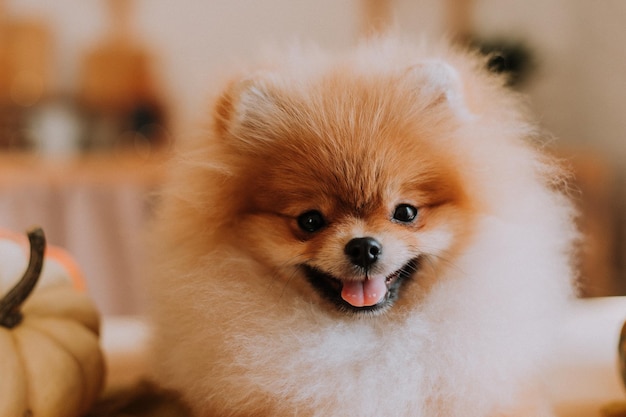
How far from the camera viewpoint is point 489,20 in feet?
13.0

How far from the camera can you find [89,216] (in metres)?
3.06

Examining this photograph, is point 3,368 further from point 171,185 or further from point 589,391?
point 589,391

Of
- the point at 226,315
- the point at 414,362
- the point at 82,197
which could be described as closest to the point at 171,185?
the point at 226,315

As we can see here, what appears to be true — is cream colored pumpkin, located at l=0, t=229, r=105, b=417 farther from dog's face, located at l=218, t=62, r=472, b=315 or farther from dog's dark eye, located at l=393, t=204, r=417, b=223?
dog's dark eye, located at l=393, t=204, r=417, b=223

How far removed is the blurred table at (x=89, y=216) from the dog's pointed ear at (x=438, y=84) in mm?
2290

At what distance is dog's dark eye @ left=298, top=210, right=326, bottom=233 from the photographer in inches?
35.5

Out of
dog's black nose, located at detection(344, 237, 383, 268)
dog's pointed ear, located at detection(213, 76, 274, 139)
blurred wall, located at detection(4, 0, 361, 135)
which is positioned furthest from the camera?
blurred wall, located at detection(4, 0, 361, 135)

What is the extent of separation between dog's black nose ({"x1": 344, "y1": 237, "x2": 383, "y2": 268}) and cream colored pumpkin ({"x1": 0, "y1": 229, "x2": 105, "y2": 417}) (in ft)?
1.58

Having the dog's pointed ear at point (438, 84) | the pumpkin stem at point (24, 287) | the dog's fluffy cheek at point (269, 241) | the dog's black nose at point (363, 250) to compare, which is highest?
the dog's pointed ear at point (438, 84)

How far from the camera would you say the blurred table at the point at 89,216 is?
3006 millimetres

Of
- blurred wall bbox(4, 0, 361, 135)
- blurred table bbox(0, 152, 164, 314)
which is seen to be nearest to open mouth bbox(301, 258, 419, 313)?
blurred table bbox(0, 152, 164, 314)

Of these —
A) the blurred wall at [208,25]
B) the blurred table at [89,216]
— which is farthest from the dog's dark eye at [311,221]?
the blurred wall at [208,25]

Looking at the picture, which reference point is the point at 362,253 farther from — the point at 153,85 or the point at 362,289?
the point at 153,85

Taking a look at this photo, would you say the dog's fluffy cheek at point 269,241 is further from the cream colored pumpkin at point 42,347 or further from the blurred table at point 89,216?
the blurred table at point 89,216
